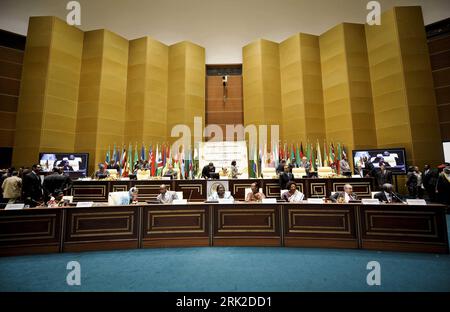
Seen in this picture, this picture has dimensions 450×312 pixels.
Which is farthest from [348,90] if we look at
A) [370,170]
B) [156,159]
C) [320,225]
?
[156,159]

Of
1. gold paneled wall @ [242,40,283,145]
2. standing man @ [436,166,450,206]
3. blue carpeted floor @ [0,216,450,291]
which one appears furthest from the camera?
gold paneled wall @ [242,40,283,145]

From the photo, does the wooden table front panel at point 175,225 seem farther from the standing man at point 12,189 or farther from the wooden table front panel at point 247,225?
the standing man at point 12,189

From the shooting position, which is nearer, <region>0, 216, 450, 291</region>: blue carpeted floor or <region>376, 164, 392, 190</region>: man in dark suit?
<region>0, 216, 450, 291</region>: blue carpeted floor

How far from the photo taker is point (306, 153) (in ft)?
36.6

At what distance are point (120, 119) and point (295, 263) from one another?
10966 millimetres

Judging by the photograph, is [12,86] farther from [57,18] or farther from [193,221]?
[193,221]

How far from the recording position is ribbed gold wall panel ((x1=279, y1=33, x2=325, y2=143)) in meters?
11.5

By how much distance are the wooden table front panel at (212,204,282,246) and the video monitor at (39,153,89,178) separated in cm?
812

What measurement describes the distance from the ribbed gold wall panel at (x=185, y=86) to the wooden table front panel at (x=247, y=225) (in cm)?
783

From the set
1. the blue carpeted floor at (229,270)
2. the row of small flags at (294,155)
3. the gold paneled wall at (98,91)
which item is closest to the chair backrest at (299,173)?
the row of small flags at (294,155)

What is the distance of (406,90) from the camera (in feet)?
31.4

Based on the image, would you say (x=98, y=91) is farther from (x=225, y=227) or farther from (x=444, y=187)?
(x=444, y=187)

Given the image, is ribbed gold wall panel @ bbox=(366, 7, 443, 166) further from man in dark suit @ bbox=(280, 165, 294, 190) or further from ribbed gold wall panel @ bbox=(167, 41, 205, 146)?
ribbed gold wall panel @ bbox=(167, 41, 205, 146)

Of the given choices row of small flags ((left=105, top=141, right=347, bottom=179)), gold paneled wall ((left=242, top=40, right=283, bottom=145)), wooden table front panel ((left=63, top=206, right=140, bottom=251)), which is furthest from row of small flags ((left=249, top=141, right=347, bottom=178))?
wooden table front panel ((left=63, top=206, right=140, bottom=251))
